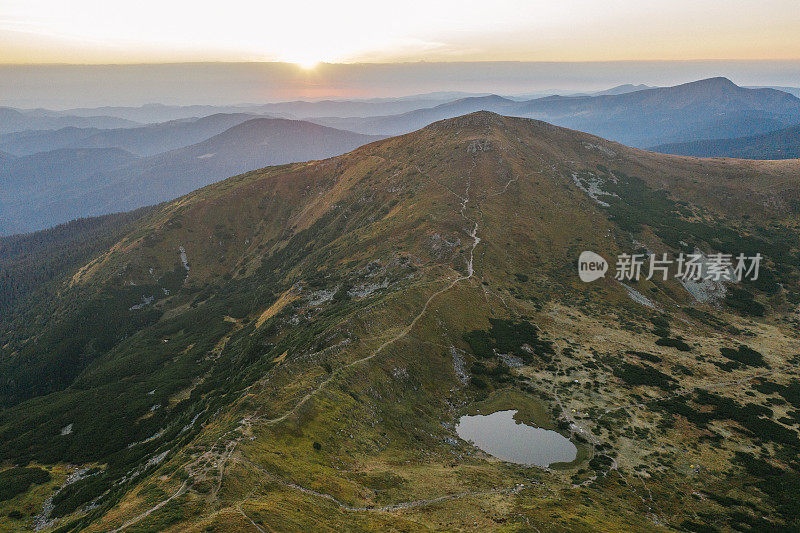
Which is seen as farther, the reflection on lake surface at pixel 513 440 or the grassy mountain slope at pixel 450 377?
the reflection on lake surface at pixel 513 440

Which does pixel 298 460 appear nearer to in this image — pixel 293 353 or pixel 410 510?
pixel 410 510

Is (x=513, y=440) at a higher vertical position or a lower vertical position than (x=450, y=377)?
lower

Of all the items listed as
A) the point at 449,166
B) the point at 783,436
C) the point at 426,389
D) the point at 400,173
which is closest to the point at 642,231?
the point at 449,166

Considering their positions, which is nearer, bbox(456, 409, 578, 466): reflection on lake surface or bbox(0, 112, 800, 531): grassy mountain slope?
bbox(0, 112, 800, 531): grassy mountain slope
